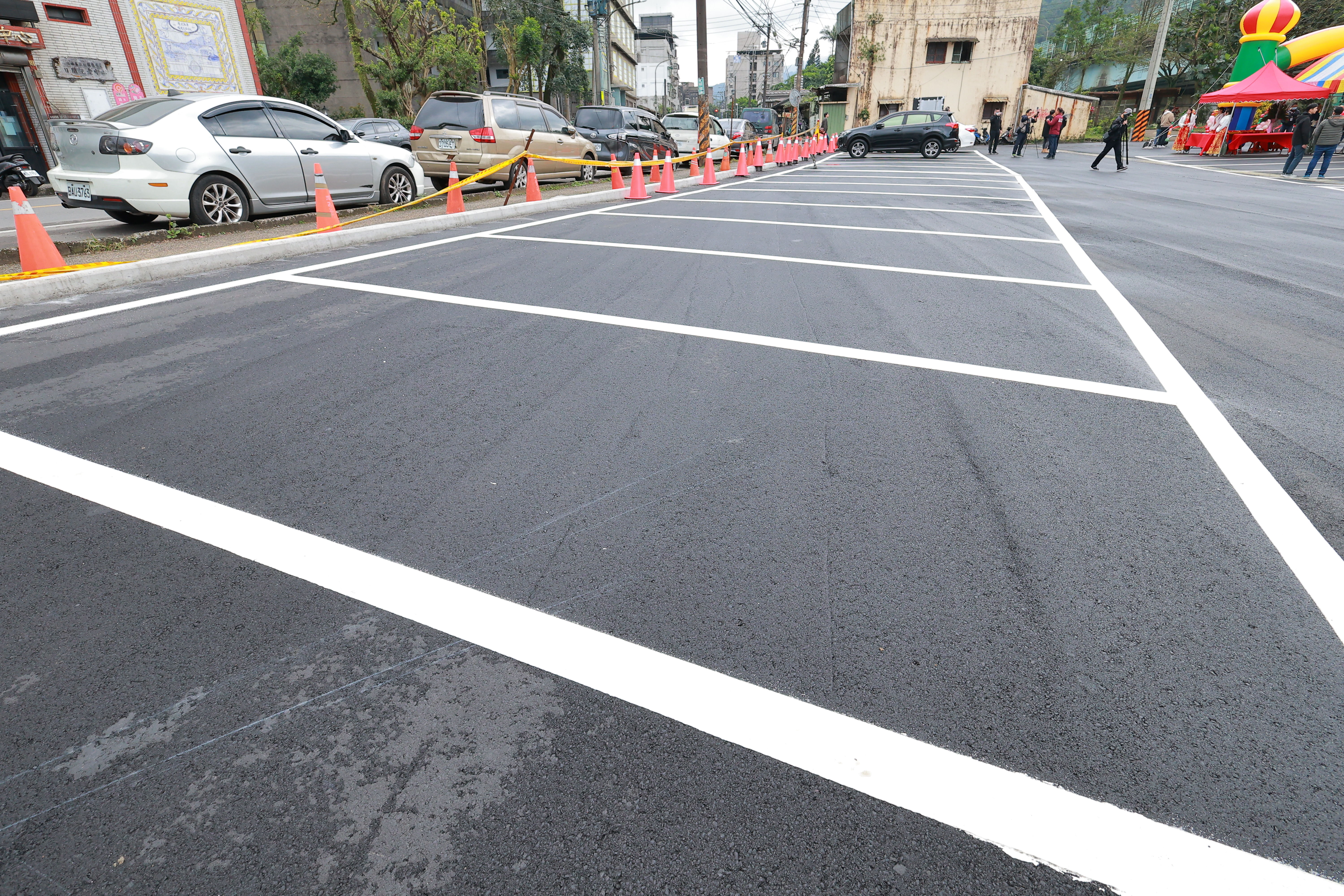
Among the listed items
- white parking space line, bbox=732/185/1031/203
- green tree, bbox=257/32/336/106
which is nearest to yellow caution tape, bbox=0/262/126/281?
white parking space line, bbox=732/185/1031/203

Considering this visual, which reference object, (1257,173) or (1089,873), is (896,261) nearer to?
(1089,873)

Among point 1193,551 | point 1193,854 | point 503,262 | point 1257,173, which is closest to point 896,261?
point 503,262

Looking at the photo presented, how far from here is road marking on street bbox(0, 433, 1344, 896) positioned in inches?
60.1

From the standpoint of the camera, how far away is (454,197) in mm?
10539

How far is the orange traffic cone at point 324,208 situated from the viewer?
8883 mm

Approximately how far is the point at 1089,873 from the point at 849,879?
Result: 0.51 metres

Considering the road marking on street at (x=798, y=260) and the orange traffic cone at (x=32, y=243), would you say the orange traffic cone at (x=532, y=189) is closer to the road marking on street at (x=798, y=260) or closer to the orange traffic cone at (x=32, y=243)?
the road marking on street at (x=798, y=260)

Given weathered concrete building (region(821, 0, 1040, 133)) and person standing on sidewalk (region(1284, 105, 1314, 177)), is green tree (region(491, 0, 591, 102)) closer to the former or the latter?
weathered concrete building (region(821, 0, 1040, 133))

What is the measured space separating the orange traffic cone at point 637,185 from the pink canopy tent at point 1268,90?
26.6 metres

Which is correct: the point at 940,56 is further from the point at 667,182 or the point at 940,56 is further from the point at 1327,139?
the point at 667,182

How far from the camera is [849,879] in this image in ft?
4.91

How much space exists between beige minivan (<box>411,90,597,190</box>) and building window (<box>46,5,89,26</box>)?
43.4 feet

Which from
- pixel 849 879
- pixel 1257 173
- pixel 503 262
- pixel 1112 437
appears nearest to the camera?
pixel 849 879

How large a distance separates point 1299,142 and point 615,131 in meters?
19.8
